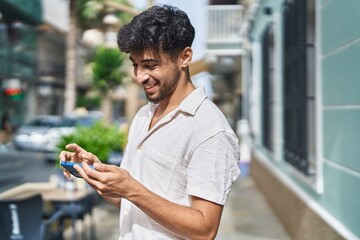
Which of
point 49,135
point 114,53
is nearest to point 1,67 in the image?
point 49,135

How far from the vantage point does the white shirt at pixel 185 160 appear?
1362 mm

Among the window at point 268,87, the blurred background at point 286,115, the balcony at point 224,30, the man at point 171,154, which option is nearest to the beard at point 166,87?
the man at point 171,154

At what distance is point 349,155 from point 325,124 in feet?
2.79

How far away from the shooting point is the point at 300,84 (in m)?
5.83

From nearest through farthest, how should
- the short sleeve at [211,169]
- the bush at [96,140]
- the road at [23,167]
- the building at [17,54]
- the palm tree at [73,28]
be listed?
the short sleeve at [211,169] < the bush at [96,140] < the road at [23,167] < the palm tree at [73,28] < the building at [17,54]

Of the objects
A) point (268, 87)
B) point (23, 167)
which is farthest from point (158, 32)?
point (23, 167)

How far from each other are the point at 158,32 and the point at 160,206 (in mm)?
451

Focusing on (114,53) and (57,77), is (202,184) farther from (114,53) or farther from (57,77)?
(57,77)

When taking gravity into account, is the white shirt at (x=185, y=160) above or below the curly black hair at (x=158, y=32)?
below

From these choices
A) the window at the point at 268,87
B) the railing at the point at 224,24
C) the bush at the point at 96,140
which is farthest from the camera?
the railing at the point at 224,24

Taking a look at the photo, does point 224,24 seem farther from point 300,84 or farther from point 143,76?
point 143,76

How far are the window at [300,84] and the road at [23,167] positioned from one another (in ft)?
23.3

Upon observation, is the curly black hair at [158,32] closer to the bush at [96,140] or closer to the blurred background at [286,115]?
the blurred background at [286,115]

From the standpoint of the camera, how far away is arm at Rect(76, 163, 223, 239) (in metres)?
1.26
